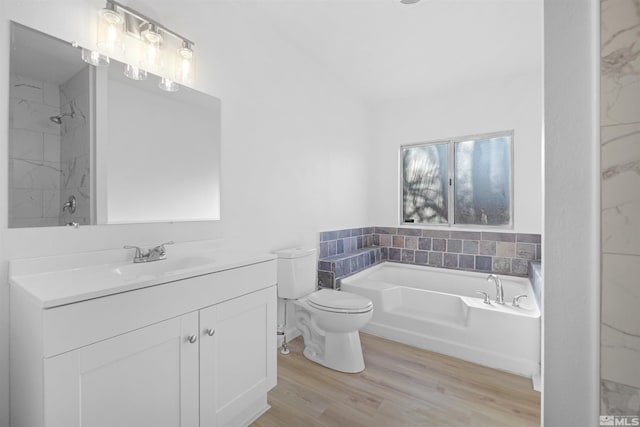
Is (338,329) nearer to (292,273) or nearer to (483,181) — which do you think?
(292,273)

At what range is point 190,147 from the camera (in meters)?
1.78

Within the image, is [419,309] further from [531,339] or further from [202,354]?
[202,354]

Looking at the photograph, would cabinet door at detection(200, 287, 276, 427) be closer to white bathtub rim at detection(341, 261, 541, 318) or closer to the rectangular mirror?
the rectangular mirror

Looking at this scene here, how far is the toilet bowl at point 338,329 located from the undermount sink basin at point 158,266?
95cm

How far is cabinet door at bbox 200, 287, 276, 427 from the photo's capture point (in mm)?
1278

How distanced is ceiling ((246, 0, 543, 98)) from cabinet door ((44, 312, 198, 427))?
7.17 ft

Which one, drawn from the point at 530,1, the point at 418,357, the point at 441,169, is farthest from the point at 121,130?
the point at 441,169

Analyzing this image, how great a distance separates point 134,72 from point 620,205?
1.93 meters

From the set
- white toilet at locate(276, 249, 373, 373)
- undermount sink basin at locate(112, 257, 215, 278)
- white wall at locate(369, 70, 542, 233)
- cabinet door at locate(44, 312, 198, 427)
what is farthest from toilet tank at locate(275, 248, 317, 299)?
white wall at locate(369, 70, 542, 233)

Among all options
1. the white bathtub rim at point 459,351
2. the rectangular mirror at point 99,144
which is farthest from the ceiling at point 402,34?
the white bathtub rim at point 459,351

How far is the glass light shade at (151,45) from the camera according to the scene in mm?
1486

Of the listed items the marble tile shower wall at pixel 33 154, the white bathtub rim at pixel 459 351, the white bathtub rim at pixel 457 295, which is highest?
the marble tile shower wall at pixel 33 154

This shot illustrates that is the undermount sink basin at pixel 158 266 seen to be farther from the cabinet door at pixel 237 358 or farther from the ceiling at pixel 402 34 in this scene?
the ceiling at pixel 402 34

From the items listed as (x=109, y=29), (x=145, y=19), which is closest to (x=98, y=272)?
(x=109, y=29)
